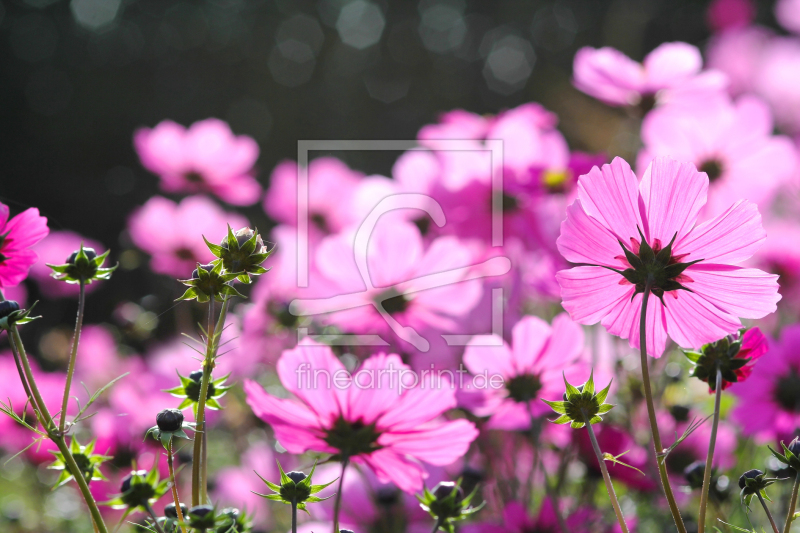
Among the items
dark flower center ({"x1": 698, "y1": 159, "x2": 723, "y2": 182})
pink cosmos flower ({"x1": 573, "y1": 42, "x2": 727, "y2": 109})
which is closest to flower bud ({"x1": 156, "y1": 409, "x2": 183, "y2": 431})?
pink cosmos flower ({"x1": 573, "y1": 42, "x2": 727, "y2": 109})

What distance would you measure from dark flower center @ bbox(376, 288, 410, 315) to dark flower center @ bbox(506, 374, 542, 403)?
18cm

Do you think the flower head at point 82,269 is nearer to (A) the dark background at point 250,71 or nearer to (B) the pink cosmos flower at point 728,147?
(B) the pink cosmos flower at point 728,147

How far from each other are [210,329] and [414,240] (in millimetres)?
356

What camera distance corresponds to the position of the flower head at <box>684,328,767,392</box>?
1.14 feet

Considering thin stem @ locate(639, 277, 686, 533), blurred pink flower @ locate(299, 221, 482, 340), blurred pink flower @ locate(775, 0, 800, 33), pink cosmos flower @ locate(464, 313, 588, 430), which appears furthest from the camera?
blurred pink flower @ locate(775, 0, 800, 33)

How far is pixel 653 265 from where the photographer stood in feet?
1.11

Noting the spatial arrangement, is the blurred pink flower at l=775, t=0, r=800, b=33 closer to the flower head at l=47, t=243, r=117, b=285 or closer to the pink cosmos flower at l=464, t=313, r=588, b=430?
the pink cosmos flower at l=464, t=313, r=588, b=430

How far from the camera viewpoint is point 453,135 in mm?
828

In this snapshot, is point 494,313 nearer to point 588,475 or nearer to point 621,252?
point 588,475

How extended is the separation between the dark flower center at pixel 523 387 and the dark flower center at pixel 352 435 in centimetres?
14

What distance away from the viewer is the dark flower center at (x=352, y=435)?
414 millimetres

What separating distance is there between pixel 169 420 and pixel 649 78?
24.3 inches

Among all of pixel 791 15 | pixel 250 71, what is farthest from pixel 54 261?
pixel 250 71

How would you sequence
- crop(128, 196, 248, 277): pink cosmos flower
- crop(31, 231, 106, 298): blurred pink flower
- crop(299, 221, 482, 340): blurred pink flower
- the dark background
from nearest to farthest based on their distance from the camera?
1. crop(299, 221, 482, 340): blurred pink flower
2. crop(128, 196, 248, 277): pink cosmos flower
3. crop(31, 231, 106, 298): blurred pink flower
4. the dark background
